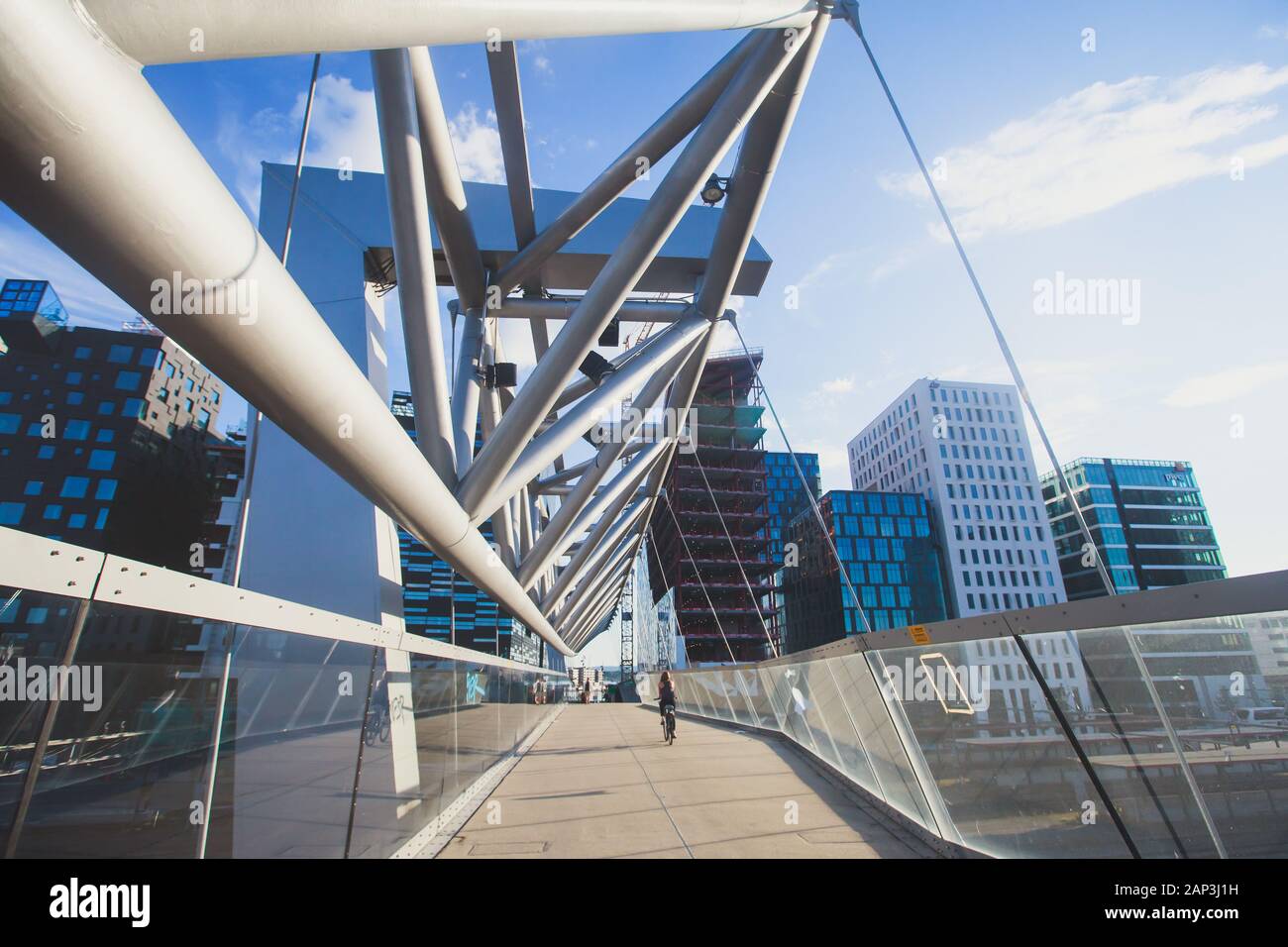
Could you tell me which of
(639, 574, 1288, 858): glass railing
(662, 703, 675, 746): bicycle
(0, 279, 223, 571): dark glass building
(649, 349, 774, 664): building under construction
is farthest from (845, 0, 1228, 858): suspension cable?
(649, 349, 774, 664): building under construction

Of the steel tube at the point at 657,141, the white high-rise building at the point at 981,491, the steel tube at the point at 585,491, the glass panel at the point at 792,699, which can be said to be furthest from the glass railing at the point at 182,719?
the white high-rise building at the point at 981,491

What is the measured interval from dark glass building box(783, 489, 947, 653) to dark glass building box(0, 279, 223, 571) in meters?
70.8

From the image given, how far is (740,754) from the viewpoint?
1137 cm

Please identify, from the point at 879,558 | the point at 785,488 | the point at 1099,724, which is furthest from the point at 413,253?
the point at 785,488

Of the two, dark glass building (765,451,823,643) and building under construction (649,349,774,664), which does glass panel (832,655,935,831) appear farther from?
dark glass building (765,451,823,643)

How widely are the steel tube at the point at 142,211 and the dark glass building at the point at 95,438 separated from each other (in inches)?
2228

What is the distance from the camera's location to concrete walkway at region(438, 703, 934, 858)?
214 inches

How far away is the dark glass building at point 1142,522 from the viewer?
3462 inches

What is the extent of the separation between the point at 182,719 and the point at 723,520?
2795 inches

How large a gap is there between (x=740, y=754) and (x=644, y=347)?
7.48 m

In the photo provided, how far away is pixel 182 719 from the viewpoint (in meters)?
2.76

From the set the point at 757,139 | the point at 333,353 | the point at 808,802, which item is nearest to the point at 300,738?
the point at 333,353

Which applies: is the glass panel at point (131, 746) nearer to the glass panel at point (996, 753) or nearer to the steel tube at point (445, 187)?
the steel tube at point (445, 187)
